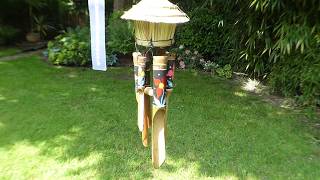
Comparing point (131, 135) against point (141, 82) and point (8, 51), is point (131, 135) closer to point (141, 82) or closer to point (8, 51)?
point (141, 82)

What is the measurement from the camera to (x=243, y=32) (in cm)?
548

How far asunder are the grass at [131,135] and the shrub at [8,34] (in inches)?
101

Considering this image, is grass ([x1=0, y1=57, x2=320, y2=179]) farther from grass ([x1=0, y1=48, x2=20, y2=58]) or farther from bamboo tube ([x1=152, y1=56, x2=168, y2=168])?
grass ([x1=0, y1=48, x2=20, y2=58])

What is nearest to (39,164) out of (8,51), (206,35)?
(206,35)

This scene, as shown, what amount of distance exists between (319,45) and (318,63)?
0.72ft

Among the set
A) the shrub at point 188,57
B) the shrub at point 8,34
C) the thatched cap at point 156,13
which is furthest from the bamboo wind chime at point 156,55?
the shrub at point 8,34

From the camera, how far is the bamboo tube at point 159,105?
92.0 inches

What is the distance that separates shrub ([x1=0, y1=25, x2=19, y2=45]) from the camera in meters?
7.70

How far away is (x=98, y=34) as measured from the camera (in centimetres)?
403

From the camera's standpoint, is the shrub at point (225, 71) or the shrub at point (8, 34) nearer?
the shrub at point (225, 71)

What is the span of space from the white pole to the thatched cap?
1634 mm

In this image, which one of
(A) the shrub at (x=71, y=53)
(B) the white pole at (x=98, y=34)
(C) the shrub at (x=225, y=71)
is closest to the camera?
(B) the white pole at (x=98, y=34)

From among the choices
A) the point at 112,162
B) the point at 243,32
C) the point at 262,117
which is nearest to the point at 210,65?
the point at 243,32

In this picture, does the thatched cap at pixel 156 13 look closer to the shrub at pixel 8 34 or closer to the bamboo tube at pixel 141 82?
the bamboo tube at pixel 141 82
